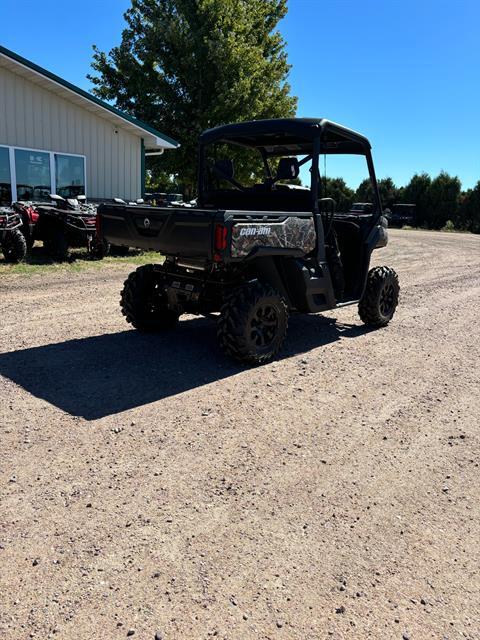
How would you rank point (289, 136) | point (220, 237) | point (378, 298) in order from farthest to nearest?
1. point (378, 298)
2. point (289, 136)
3. point (220, 237)

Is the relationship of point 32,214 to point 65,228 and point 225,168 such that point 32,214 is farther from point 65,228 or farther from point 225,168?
point 225,168

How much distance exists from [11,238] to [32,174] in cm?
427

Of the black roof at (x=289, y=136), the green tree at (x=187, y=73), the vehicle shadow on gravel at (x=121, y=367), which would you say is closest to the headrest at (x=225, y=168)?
the black roof at (x=289, y=136)

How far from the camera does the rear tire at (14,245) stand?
33.4 feet

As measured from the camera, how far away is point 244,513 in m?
2.78

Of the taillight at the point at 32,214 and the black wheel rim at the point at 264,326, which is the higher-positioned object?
the taillight at the point at 32,214

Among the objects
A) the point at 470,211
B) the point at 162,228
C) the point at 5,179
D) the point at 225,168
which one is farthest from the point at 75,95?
the point at 470,211

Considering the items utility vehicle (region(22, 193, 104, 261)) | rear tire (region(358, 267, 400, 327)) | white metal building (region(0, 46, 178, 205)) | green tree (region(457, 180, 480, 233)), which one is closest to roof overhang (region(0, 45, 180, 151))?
white metal building (region(0, 46, 178, 205))

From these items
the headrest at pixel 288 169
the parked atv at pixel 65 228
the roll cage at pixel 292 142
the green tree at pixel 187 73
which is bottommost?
the parked atv at pixel 65 228

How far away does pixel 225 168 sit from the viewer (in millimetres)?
6223

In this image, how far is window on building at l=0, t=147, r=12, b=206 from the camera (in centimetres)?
1304

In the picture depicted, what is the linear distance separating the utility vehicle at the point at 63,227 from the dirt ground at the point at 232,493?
594 cm

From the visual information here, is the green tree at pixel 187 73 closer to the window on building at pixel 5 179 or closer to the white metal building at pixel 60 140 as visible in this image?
the white metal building at pixel 60 140

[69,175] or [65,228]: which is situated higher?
[69,175]
